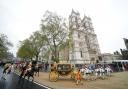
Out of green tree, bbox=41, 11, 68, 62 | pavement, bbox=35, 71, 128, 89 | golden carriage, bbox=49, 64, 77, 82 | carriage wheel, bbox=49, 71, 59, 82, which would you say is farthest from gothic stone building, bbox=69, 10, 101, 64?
pavement, bbox=35, 71, 128, 89

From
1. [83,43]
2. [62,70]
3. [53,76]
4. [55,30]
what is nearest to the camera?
[53,76]

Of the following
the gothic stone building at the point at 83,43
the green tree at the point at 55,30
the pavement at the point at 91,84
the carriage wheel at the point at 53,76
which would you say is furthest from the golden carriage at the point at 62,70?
the gothic stone building at the point at 83,43

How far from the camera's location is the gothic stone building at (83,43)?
83.3 metres

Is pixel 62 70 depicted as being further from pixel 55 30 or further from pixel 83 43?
pixel 83 43

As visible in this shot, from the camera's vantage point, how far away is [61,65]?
2545 centimetres

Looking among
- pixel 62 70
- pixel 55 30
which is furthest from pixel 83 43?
pixel 62 70

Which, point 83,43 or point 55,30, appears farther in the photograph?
point 83,43

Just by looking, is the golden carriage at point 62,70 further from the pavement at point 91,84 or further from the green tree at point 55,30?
the green tree at point 55,30

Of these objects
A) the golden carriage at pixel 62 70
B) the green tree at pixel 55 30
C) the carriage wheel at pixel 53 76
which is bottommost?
the carriage wheel at pixel 53 76

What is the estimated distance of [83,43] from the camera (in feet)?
290

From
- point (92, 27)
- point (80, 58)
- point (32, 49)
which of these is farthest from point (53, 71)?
point (92, 27)

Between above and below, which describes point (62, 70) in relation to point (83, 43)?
below

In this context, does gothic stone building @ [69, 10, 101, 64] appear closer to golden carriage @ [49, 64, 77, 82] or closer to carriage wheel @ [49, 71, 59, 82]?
golden carriage @ [49, 64, 77, 82]

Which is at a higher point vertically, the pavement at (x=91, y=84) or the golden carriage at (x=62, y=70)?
the golden carriage at (x=62, y=70)
